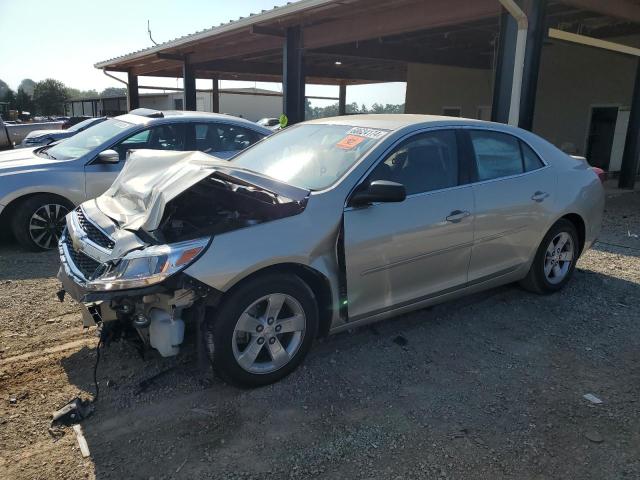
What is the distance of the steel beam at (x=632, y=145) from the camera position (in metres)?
11.3

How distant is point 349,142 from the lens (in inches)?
151

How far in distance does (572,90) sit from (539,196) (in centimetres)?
1210

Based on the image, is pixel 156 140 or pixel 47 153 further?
pixel 47 153

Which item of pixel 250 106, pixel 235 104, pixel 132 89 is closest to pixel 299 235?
pixel 132 89

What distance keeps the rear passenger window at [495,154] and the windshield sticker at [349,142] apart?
0.99 m

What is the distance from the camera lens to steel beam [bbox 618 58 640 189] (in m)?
11.3

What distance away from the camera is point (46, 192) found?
20.0ft

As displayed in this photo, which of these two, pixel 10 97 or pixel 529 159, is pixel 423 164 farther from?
pixel 10 97

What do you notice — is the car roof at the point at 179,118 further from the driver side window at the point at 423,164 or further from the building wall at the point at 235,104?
the building wall at the point at 235,104

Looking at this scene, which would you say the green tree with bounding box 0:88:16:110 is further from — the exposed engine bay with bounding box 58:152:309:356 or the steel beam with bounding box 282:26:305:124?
the exposed engine bay with bounding box 58:152:309:356

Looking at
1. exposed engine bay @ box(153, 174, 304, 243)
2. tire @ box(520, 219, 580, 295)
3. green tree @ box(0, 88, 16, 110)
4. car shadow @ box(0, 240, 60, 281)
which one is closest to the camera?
exposed engine bay @ box(153, 174, 304, 243)

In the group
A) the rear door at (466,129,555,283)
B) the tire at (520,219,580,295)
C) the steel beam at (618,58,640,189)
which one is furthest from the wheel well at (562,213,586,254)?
the steel beam at (618,58,640,189)

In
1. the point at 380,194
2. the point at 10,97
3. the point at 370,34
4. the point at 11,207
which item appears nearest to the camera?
the point at 380,194

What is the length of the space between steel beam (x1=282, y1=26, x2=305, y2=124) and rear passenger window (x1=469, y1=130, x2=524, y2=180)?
27.3 ft
